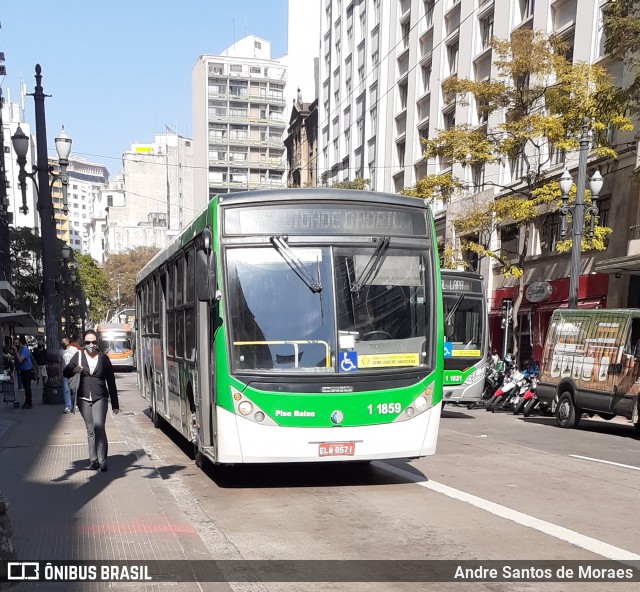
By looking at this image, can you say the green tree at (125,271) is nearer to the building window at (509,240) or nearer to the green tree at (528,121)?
the building window at (509,240)

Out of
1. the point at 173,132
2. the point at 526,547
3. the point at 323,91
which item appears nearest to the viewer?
the point at 526,547

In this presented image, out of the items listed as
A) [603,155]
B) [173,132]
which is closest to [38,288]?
[603,155]

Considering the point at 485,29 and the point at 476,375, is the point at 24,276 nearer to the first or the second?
the point at 485,29

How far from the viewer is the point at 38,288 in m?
51.8

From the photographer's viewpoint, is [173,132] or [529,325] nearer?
[529,325]

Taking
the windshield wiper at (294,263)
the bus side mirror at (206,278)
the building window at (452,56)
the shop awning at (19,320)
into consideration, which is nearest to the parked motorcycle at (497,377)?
the windshield wiper at (294,263)

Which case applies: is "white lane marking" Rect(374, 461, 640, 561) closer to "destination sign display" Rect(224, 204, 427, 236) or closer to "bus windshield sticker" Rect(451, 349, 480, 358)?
"destination sign display" Rect(224, 204, 427, 236)

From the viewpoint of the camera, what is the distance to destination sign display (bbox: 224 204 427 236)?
8.40 m

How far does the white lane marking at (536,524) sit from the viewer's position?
5902 mm

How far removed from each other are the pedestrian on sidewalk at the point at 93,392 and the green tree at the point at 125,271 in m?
75.4

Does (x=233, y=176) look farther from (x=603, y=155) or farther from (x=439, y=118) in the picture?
(x=603, y=155)

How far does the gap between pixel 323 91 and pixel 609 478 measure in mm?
58658

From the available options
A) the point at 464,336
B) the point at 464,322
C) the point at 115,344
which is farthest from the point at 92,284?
the point at 464,336

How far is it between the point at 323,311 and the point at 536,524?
3.01 metres
